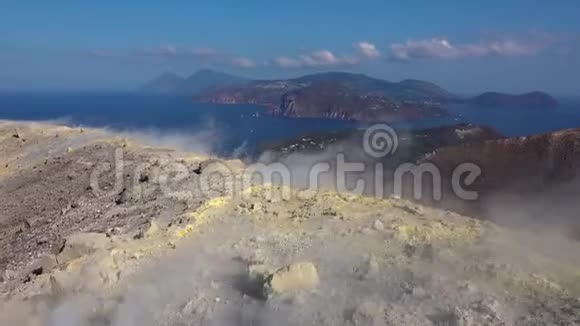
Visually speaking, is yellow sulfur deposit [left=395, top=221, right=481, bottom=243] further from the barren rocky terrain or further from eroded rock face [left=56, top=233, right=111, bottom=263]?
eroded rock face [left=56, top=233, right=111, bottom=263]

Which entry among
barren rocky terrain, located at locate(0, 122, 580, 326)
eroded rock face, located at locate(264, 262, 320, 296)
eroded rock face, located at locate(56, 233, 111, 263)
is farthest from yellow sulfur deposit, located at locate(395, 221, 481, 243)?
eroded rock face, located at locate(56, 233, 111, 263)

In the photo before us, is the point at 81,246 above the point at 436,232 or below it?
below

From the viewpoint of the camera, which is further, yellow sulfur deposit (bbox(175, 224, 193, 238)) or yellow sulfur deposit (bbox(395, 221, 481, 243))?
yellow sulfur deposit (bbox(175, 224, 193, 238))

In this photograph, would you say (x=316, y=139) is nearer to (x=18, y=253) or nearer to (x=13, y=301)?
(x=18, y=253)

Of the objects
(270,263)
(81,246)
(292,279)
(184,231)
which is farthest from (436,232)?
(81,246)

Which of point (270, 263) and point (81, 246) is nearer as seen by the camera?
point (270, 263)

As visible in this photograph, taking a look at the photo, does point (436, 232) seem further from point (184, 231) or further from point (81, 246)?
→ point (81, 246)
